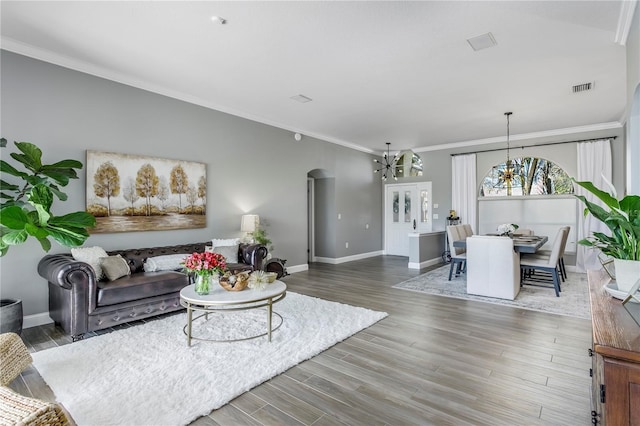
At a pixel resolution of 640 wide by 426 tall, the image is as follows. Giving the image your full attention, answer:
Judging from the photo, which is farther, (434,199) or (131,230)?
(434,199)

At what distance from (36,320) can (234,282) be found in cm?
241

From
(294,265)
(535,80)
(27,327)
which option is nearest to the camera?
(27,327)

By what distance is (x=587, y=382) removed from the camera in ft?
7.93

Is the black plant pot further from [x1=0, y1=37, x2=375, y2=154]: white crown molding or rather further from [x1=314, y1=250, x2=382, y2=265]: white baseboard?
[x1=314, y1=250, x2=382, y2=265]: white baseboard

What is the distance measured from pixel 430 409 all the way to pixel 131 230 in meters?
4.10

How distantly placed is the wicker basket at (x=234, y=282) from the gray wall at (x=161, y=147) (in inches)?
77.5

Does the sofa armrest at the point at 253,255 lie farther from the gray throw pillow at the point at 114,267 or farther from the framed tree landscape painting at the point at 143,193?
the gray throw pillow at the point at 114,267

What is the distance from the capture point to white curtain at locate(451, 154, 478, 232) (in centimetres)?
792

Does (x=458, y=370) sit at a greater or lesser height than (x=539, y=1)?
lesser

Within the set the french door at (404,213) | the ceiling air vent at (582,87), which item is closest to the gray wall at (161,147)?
the french door at (404,213)

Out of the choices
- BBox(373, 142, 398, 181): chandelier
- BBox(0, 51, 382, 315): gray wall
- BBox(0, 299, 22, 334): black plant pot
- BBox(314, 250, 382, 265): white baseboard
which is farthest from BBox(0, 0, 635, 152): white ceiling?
BBox(314, 250, 382, 265): white baseboard

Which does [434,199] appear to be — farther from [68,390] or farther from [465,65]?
[68,390]

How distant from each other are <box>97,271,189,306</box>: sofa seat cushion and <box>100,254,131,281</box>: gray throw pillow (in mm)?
69

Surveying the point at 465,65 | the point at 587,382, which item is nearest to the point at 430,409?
the point at 587,382
